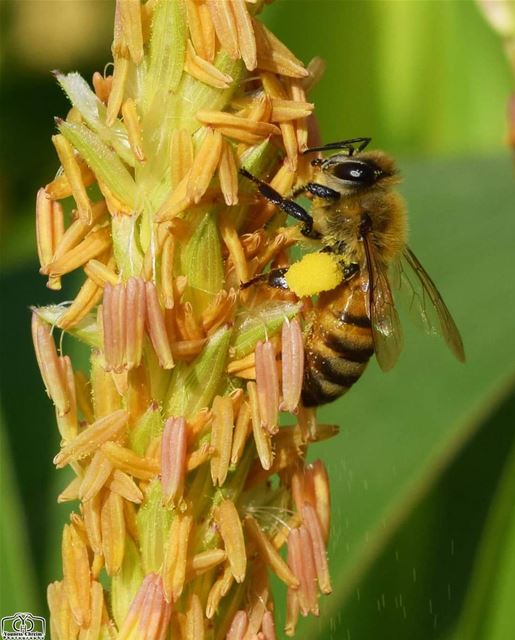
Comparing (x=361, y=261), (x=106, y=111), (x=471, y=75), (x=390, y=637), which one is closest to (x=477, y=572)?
(x=390, y=637)

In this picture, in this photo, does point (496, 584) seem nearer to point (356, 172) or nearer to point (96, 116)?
point (356, 172)

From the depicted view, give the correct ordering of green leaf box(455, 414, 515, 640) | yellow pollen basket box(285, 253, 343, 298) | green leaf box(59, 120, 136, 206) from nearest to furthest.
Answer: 1. green leaf box(59, 120, 136, 206)
2. yellow pollen basket box(285, 253, 343, 298)
3. green leaf box(455, 414, 515, 640)

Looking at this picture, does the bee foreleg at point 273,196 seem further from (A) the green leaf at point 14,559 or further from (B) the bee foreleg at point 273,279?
(A) the green leaf at point 14,559

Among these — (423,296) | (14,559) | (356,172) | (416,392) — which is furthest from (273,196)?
(416,392)

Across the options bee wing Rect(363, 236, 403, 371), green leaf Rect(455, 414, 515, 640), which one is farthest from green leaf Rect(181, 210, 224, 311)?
green leaf Rect(455, 414, 515, 640)

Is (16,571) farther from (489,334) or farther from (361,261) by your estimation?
(489,334)
